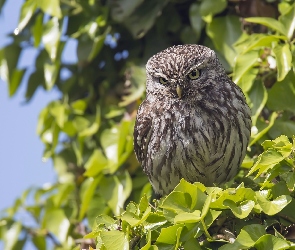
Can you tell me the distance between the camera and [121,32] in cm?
448

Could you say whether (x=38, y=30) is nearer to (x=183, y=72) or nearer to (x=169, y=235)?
(x=183, y=72)

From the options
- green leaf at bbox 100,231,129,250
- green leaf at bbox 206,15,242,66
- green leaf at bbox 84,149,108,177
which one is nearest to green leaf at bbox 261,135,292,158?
green leaf at bbox 100,231,129,250

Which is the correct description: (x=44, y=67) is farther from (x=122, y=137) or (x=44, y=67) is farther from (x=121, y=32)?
(x=122, y=137)

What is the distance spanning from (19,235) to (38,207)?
210 mm

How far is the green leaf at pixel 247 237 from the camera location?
233cm

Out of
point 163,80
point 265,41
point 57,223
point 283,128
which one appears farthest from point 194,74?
point 57,223

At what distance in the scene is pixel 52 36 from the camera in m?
4.25

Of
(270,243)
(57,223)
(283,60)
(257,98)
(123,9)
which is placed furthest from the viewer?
(57,223)

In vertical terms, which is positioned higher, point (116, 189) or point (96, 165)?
point (96, 165)

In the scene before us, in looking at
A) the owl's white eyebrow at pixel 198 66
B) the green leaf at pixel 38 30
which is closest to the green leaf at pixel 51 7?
the green leaf at pixel 38 30

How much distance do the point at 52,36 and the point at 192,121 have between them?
4.03ft

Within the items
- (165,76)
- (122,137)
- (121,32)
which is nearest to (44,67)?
(121,32)

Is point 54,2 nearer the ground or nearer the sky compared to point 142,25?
nearer the sky

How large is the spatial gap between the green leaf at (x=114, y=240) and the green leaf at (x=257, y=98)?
4.57 feet
